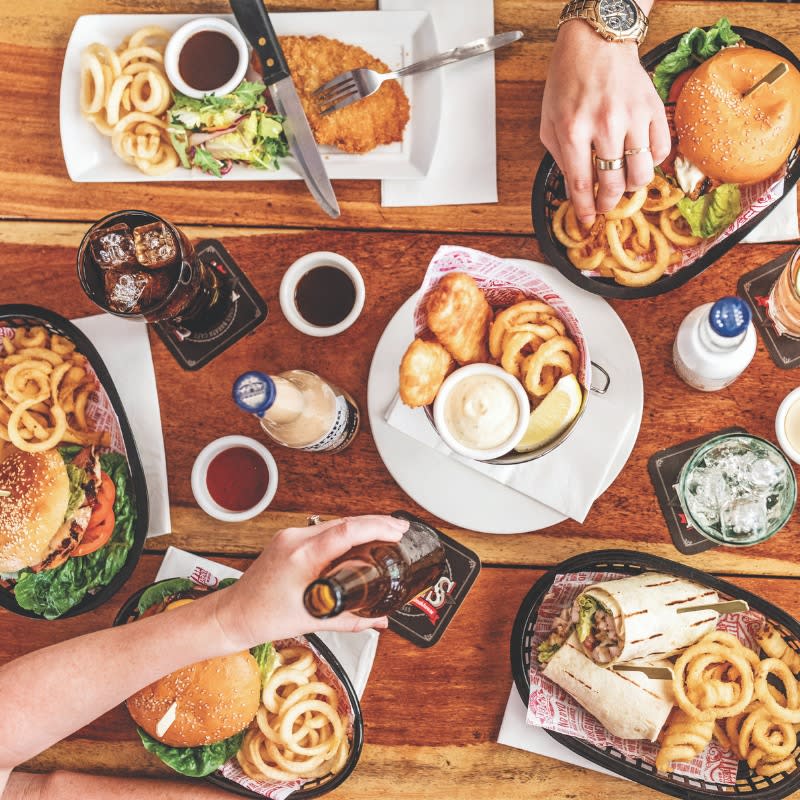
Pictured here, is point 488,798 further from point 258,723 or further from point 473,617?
point 258,723

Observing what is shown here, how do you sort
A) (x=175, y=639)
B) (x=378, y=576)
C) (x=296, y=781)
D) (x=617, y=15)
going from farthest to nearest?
(x=296, y=781) < (x=617, y=15) < (x=175, y=639) < (x=378, y=576)

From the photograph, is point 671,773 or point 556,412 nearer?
point 556,412

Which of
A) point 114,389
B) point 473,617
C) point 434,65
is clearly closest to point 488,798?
point 473,617

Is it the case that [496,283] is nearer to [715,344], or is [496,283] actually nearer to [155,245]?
[715,344]

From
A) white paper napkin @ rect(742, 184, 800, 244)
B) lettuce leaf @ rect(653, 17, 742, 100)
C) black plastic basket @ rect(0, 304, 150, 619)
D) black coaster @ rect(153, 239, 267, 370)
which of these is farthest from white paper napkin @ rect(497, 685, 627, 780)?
lettuce leaf @ rect(653, 17, 742, 100)

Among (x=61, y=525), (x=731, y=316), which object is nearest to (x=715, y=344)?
(x=731, y=316)

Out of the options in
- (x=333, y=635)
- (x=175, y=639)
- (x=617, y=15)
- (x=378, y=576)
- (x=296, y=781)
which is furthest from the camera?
(x=333, y=635)

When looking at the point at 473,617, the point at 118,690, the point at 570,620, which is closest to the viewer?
the point at 118,690

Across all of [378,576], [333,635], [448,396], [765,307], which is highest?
[765,307]
